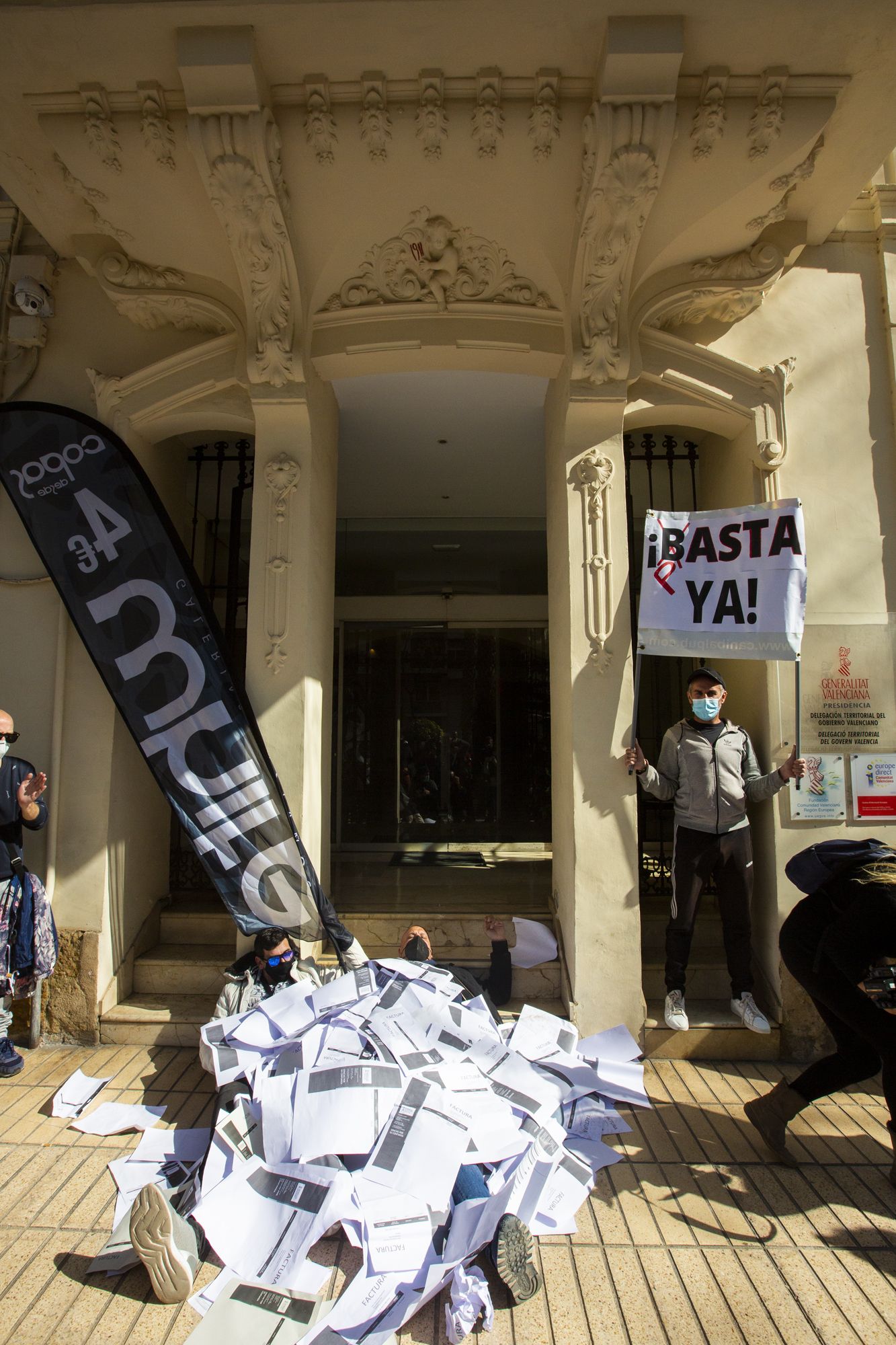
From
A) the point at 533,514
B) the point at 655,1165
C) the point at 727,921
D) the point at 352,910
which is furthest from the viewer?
the point at 533,514

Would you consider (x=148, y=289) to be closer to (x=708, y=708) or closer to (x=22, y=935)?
(x=22, y=935)

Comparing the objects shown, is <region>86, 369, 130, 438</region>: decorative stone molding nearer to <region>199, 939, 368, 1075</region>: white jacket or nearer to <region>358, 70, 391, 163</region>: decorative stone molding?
<region>358, 70, 391, 163</region>: decorative stone molding

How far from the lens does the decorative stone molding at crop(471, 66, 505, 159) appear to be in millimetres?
4105

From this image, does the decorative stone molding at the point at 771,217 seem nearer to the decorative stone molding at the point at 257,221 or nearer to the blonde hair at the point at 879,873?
the decorative stone molding at the point at 257,221

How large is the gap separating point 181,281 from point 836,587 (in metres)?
4.60

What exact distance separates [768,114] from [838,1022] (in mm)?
4527

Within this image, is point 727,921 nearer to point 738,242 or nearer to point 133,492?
point 738,242

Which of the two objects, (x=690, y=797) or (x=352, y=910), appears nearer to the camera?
(x=690, y=797)

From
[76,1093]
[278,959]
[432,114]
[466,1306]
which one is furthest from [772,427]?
[76,1093]

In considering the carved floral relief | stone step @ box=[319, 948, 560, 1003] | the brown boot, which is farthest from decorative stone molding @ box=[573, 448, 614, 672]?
the brown boot

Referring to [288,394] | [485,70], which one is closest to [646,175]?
[485,70]

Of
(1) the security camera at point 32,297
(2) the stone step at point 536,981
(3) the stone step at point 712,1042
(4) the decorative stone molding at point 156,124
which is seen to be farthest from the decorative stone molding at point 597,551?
(1) the security camera at point 32,297

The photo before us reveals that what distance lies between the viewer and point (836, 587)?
507 centimetres

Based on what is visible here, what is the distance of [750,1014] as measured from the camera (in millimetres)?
4527
